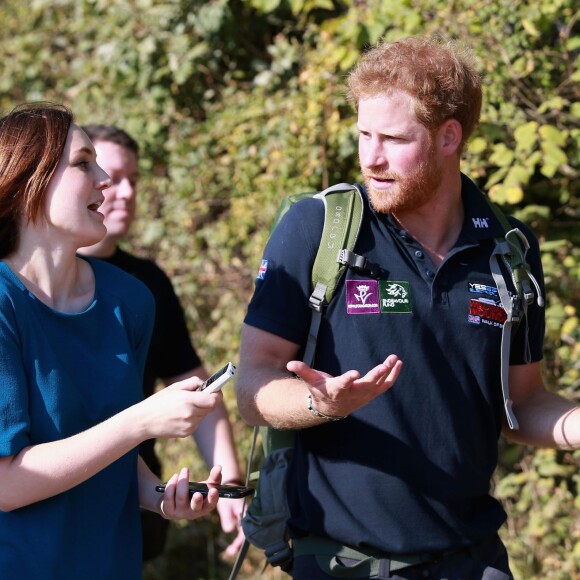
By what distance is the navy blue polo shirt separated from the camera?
243 cm

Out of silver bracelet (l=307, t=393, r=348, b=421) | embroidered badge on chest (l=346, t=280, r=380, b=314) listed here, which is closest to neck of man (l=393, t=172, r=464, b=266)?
embroidered badge on chest (l=346, t=280, r=380, b=314)

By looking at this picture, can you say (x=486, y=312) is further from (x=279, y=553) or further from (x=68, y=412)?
(x=68, y=412)

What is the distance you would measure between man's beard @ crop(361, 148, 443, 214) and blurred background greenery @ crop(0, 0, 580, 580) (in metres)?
1.20

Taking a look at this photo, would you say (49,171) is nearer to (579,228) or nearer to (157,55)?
(579,228)

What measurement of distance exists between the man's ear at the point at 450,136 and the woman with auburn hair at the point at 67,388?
0.91m

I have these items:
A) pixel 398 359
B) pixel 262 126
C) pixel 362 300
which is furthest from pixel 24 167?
pixel 262 126

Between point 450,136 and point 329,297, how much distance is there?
1.94 feet

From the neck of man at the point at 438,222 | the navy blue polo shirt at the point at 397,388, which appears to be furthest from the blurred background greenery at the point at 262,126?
the navy blue polo shirt at the point at 397,388

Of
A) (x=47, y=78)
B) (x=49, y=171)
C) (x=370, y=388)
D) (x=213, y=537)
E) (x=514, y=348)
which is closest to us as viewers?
(x=370, y=388)

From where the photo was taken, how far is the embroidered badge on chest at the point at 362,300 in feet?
7.97

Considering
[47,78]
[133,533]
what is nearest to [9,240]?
[133,533]

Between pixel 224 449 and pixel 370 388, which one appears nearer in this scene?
pixel 370 388

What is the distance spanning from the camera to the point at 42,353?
7.06 feet

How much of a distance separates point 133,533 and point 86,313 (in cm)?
55
